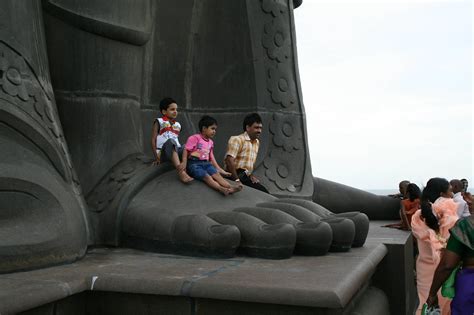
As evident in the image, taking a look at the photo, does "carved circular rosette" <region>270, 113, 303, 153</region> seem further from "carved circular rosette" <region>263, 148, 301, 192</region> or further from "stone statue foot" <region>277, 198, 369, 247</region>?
"stone statue foot" <region>277, 198, 369, 247</region>

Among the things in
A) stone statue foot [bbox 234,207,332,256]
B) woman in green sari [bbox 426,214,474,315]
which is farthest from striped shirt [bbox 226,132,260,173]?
woman in green sari [bbox 426,214,474,315]

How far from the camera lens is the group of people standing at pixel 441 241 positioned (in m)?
2.20

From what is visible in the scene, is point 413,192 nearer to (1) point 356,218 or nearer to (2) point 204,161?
(1) point 356,218

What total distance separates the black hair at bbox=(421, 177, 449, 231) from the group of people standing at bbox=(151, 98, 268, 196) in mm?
974

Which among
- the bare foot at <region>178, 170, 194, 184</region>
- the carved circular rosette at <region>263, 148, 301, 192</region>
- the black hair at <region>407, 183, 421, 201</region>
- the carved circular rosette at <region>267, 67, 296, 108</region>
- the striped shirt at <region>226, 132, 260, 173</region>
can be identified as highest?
the carved circular rosette at <region>267, 67, 296, 108</region>

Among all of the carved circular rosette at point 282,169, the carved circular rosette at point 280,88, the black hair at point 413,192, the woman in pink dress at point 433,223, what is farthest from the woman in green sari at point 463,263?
the black hair at point 413,192

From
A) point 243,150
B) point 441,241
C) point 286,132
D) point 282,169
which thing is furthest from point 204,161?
point 441,241

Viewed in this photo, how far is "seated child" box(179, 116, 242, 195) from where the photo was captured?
314cm

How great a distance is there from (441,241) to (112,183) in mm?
1767

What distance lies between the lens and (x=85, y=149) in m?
3.25

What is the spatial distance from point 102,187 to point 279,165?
1461 mm

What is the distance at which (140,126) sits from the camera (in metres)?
3.55

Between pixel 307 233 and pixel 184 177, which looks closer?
pixel 307 233

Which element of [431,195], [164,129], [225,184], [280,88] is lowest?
[431,195]
